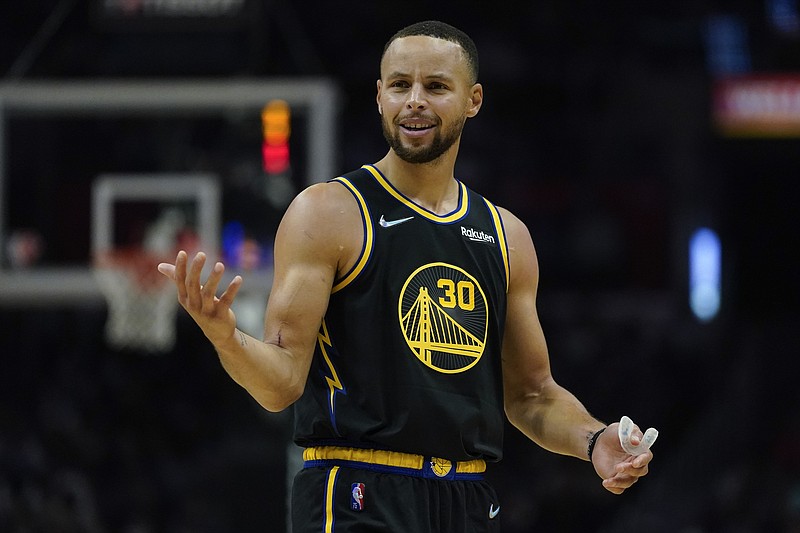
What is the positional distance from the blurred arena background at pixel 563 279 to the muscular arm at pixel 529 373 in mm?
8211

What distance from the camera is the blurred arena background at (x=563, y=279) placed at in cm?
1420

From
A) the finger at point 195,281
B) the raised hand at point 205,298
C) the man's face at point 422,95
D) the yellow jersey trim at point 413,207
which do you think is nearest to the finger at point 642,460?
the yellow jersey trim at point 413,207

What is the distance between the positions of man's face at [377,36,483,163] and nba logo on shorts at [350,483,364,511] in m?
1.08

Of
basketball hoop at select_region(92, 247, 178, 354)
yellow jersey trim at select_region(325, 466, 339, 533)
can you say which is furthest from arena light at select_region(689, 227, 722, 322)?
yellow jersey trim at select_region(325, 466, 339, 533)

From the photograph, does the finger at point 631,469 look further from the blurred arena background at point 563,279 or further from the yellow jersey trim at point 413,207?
the blurred arena background at point 563,279

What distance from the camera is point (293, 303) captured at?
375 centimetres

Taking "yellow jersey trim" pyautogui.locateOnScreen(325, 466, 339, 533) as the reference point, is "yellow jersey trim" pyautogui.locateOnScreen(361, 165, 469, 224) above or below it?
above

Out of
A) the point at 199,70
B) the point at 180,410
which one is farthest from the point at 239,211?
the point at 180,410

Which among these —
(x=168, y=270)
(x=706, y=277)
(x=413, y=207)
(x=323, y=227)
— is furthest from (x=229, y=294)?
(x=706, y=277)

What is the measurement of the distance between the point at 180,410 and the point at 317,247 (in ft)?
41.5

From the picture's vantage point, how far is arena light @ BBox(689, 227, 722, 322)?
1555 centimetres

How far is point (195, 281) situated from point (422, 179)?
3.56 feet

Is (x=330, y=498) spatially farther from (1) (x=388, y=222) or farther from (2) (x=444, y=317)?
(1) (x=388, y=222)

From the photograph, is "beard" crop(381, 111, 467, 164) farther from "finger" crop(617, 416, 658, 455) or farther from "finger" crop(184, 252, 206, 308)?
"finger" crop(617, 416, 658, 455)
